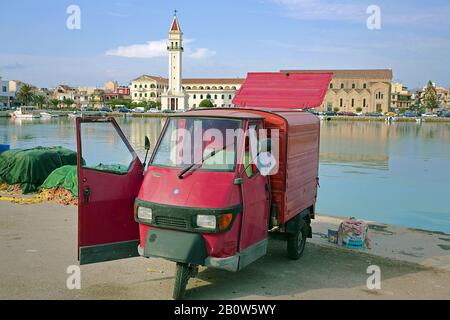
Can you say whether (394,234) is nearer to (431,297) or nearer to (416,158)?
(431,297)

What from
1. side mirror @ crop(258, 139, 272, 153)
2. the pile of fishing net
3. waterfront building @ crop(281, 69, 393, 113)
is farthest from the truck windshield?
waterfront building @ crop(281, 69, 393, 113)

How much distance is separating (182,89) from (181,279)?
151 m

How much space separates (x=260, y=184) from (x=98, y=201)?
7.34 ft

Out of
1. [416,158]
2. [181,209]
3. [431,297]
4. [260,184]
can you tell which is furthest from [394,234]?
[416,158]

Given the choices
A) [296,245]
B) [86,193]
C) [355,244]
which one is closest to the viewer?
[86,193]

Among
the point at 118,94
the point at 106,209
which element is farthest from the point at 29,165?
the point at 118,94

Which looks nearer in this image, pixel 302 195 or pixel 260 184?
pixel 260 184

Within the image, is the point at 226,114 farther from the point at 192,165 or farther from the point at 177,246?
the point at 177,246

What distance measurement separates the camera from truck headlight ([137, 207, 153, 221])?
621cm

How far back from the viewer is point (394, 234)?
35.9ft

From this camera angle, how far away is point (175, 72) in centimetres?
14612

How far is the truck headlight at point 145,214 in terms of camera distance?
245 inches

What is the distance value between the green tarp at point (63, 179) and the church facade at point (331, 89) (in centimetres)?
11950

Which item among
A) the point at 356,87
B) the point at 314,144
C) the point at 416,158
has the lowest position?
the point at 416,158
